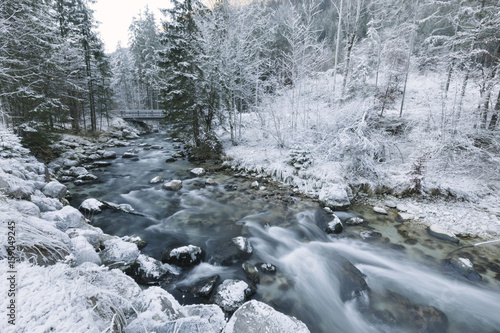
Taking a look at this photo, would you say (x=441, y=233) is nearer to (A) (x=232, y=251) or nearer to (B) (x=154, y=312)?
(A) (x=232, y=251)

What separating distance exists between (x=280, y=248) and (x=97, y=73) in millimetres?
27968

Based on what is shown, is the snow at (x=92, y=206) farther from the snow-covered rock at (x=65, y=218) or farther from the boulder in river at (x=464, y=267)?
the boulder in river at (x=464, y=267)

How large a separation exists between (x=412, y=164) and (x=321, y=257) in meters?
6.10

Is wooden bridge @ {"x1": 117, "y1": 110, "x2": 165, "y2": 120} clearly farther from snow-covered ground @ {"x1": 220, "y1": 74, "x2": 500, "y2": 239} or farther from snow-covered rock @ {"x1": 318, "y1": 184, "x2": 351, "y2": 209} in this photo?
snow-covered rock @ {"x1": 318, "y1": 184, "x2": 351, "y2": 209}

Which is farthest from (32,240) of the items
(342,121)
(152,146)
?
(152,146)

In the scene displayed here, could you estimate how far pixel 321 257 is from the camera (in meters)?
5.77

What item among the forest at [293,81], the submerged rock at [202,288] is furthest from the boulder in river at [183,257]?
the forest at [293,81]

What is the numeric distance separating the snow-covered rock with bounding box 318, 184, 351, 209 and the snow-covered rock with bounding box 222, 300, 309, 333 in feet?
19.6

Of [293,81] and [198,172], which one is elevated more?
[293,81]

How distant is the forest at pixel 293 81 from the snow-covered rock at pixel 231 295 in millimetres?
7270

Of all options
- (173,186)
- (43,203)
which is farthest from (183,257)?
(173,186)

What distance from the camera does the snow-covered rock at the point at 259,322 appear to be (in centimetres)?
241

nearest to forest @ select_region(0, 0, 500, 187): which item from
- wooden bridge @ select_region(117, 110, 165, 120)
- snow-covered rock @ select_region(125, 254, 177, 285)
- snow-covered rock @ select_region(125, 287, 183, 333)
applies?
wooden bridge @ select_region(117, 110, 165, 120)

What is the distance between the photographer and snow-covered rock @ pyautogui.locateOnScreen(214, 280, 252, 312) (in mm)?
3830
